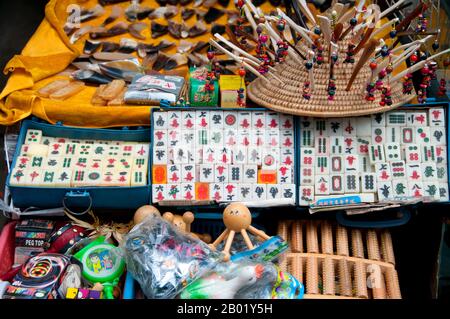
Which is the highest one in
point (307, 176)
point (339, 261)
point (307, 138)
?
point (307, 138)

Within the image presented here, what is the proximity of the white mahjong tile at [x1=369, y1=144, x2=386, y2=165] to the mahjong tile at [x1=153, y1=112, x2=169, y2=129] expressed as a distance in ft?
3.73

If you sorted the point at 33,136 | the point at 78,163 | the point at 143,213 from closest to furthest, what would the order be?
the point at 143,213 < the point at 78,163 < the point at 33,136

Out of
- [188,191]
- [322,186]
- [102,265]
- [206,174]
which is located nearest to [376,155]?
[322,186]

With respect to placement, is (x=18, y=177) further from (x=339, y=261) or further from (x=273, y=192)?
(x=339, y=261)

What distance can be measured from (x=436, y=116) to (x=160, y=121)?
152 centimetres

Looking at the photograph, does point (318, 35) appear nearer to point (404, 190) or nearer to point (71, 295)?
point (404, 190)

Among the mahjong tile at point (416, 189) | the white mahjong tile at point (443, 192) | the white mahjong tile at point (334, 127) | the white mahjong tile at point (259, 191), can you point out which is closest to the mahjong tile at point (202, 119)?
the white mahjong tile at point (259, 191)

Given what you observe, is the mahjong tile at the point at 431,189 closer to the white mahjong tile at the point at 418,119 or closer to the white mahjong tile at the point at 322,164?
the white mahjong tile at the point at 418,119

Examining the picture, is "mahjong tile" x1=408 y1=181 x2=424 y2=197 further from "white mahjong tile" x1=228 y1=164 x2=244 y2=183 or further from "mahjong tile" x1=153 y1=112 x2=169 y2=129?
"mahjong tile" x1=153 y1=112 x2=169 y2=129

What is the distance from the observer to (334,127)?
3.44 metres

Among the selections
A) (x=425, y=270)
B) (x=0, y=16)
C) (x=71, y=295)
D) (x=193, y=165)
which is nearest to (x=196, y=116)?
(x=193, y=165)

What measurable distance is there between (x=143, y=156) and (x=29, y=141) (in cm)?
66

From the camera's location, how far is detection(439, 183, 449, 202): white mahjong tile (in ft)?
11.0

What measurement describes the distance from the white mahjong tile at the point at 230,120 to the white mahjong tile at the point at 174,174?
13.9 inches
